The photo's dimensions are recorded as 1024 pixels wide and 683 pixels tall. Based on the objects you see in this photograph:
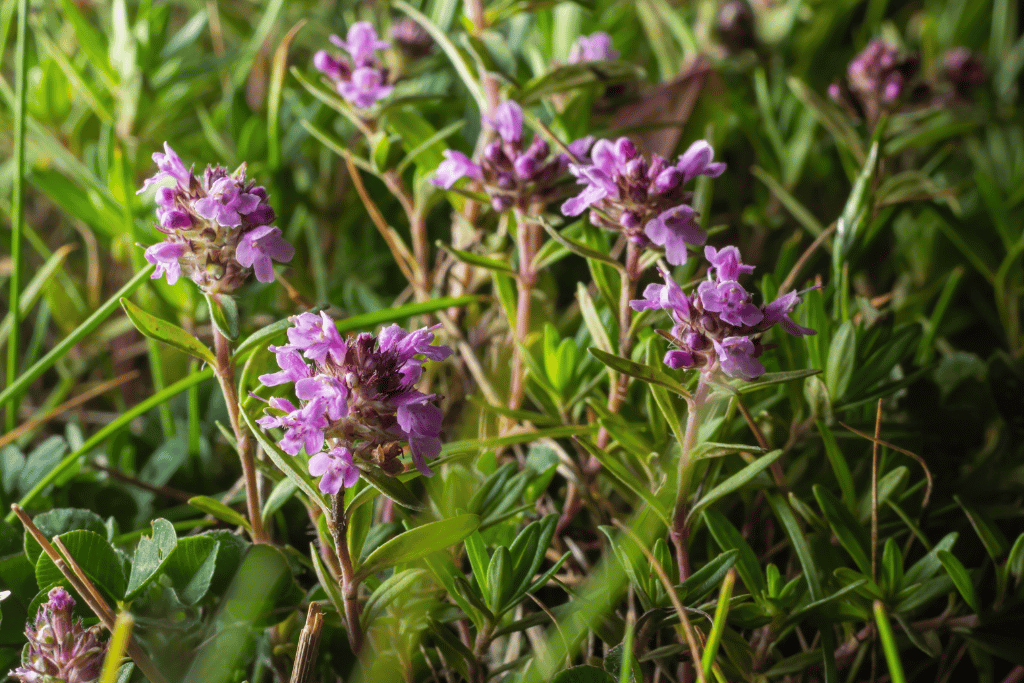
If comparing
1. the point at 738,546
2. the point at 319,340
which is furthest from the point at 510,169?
the point at 738,546

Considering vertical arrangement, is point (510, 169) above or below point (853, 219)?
above

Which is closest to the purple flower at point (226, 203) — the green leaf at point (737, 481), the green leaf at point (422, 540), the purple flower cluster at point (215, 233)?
the purple flower cluster at point (215, 233)

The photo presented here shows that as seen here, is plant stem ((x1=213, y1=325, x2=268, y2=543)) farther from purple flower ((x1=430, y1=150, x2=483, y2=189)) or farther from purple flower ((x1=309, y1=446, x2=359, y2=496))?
purple flower ((x1=430, y1=150, x2=483, y2=189))

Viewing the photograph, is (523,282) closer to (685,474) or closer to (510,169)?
(510,169)

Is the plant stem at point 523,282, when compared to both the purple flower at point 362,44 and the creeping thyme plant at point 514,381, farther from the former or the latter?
the purple flower at point 362,44

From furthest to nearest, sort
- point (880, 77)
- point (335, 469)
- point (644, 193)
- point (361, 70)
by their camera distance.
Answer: point (880, 77) < point (361, 70) < point (644, 193) < point (335, 469)

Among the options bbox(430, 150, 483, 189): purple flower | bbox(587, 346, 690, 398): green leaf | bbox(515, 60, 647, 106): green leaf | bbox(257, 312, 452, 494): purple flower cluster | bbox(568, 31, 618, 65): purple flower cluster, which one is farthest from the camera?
bbox(568, 31, 618, 65): purple flower cluster

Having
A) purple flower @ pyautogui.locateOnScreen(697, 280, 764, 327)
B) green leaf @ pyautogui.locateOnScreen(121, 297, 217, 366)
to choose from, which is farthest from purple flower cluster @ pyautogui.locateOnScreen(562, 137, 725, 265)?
green leaf @ pyautogui.locateOnScreen(121, 297, 217, 366)
